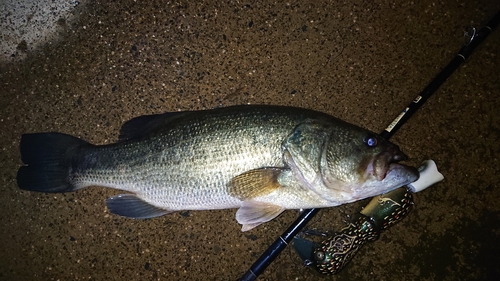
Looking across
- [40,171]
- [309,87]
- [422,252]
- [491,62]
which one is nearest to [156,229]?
[40,171]

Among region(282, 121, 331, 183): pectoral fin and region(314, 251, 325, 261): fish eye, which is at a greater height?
region(282, 121, 331, 183): pectoral fin

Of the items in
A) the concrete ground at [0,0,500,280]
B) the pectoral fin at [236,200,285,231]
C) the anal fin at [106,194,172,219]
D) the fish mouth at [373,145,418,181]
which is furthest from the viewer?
the concrete ground at [0,0,500,280]

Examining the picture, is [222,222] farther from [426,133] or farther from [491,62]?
[491,62]

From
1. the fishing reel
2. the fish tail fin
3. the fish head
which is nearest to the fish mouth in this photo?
the fish head

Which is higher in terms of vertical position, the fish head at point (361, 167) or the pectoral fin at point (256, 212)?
the fish head at point (361, 167)

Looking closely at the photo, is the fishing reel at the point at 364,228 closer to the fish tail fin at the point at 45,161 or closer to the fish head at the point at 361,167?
the fish head at the point at 361,167

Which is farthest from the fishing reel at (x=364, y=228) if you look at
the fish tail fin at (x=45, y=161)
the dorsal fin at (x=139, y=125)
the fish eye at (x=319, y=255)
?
the fish tail fin at (x=45, y=161)

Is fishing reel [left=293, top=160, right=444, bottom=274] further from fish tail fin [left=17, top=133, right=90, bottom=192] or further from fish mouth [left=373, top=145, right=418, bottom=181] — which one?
fish tail fin [left=17, top=133, right=90, bottom=192]

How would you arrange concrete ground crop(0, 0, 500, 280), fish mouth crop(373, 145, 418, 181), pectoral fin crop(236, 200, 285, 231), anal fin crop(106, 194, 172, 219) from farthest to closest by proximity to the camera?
concrete ground crop(0, 0, 500, 280), anal fin crop(106, 194, 172, 219), pectoral fin crop(236, 200, 285, 231), fish mouth crop(373, 145, 418, 181)
